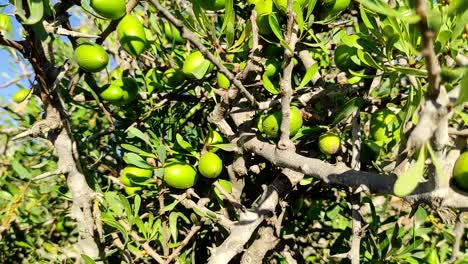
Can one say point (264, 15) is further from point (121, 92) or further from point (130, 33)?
point (121, 92)

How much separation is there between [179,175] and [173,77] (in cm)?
34

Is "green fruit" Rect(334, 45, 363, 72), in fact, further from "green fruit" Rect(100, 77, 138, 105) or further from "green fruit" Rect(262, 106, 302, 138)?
"green fruit" Rect(100, 77, 138, 105)

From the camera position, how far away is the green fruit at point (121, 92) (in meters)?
1.48

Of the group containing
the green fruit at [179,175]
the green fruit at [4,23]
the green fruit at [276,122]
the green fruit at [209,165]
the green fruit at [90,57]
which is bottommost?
the green fruit at [179,175]

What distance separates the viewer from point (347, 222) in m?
2.15

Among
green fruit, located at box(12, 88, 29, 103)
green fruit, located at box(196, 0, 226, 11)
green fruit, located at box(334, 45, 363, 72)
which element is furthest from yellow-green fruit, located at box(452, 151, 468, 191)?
green fruit, located at box(12, 88, 29, 103)

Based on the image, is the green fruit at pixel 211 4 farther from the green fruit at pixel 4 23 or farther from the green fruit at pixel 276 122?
the green fruit at pixel 4 23

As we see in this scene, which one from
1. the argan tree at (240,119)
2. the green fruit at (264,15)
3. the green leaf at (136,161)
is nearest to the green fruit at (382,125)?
the argan tree at (240,119)

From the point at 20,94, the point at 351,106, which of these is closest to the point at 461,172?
the point at 351,106

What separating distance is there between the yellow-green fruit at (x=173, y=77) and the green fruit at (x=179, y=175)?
28 centimetres

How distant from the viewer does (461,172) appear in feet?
2.71

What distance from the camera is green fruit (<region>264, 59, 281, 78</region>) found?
137 centimetres

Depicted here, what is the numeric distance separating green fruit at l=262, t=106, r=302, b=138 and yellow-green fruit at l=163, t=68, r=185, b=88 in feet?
1.27

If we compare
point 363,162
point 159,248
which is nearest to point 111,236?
point 159,248
